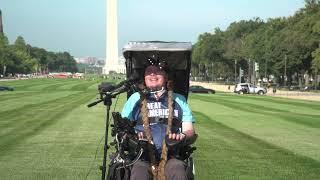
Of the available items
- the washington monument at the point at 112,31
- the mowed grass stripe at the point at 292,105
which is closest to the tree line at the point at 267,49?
the washington monument at the point at 112,31

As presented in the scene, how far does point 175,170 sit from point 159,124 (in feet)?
2.83

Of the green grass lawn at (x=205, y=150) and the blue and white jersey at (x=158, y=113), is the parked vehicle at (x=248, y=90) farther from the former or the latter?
the blue and white jersey at (x=158, y=113)

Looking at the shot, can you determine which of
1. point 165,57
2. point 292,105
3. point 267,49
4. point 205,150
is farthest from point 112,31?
point 165,57

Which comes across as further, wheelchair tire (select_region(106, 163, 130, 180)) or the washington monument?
the washington monument

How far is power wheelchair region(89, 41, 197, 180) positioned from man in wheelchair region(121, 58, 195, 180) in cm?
8

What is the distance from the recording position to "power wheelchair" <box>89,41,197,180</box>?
6.83m

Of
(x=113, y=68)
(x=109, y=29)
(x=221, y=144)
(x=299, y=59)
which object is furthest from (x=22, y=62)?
(x=221, y=144)

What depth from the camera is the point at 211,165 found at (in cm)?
1293

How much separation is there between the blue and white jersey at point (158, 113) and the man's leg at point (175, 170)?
1.78 ft

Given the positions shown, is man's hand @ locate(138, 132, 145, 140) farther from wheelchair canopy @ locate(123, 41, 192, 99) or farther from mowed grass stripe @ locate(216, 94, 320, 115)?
mowed grass stripe @ locate(216, 94, 320, 115)

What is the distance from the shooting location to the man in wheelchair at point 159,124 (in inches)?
262

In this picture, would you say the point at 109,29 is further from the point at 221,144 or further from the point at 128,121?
the point at 128,121

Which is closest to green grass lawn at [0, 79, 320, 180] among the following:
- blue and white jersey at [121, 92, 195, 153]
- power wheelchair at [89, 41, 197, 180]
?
power wheelchair at [89, 41, 197, 180]

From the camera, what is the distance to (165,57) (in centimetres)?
833
